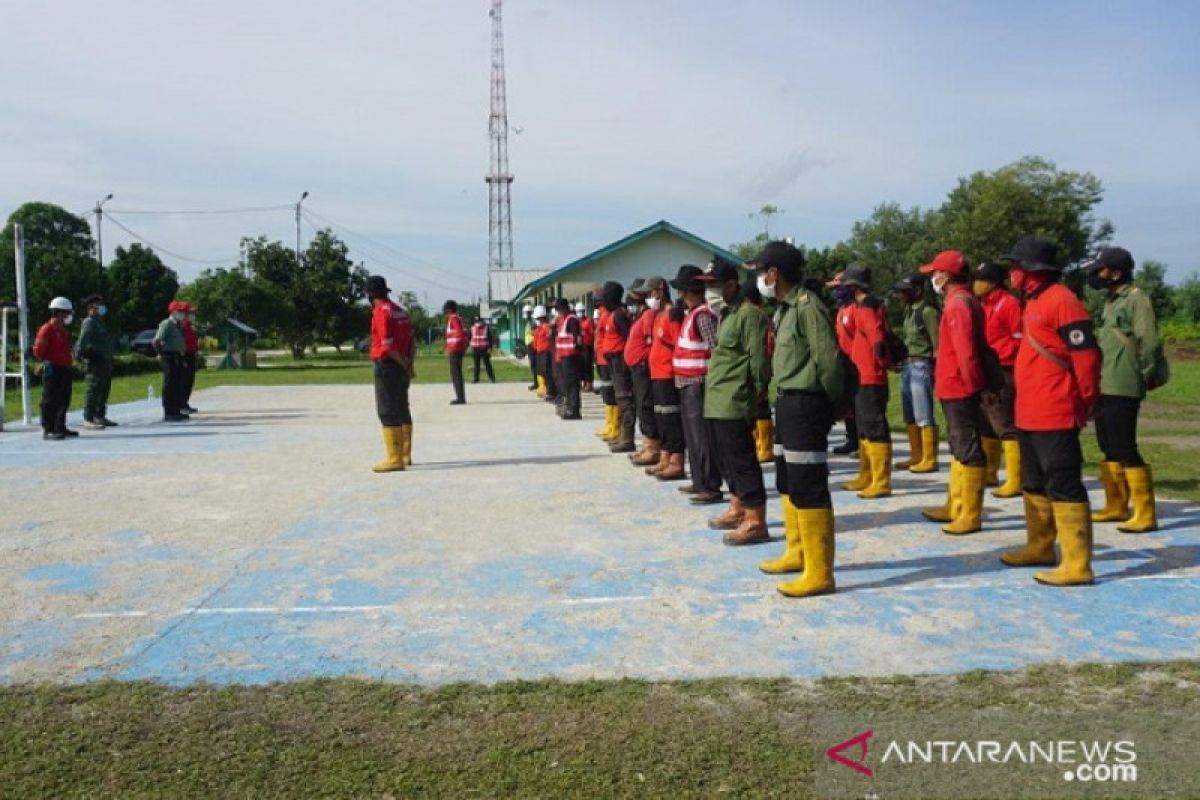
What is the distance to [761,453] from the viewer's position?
1067cm

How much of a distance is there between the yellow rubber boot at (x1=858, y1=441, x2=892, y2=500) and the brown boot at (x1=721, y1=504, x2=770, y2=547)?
209 cm

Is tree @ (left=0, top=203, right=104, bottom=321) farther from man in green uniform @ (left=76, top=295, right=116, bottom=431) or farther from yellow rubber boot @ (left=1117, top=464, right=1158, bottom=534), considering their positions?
yellow rubber boot @ (left=1117, top=464, right=1158, bottom=534)

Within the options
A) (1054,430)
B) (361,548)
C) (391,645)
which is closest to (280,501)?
(361,548)

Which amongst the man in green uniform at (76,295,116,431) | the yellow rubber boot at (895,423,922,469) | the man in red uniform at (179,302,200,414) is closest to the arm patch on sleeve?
the yellow rubber boot at (895,423,922,469)

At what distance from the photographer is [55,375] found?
13359 mm

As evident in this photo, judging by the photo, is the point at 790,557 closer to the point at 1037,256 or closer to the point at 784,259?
the point at 784,259

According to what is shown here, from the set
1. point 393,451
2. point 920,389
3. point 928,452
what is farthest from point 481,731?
point 928,452

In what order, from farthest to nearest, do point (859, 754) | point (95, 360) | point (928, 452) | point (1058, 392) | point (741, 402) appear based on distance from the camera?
point (95, 360) < point (928, 452) < point (741, 402) < point (1058, 392) < point (859, 754)

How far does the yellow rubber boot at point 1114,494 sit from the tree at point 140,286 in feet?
195

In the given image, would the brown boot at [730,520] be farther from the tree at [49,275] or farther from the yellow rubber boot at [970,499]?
the tree at [49,275]

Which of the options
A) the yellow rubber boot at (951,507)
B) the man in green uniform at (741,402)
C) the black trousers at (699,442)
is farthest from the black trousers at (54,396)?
the yellow rubber boot at (951,507)

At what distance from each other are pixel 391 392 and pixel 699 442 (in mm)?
3756

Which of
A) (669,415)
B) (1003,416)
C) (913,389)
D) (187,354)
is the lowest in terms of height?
(669,415)

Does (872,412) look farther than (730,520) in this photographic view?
Yes
